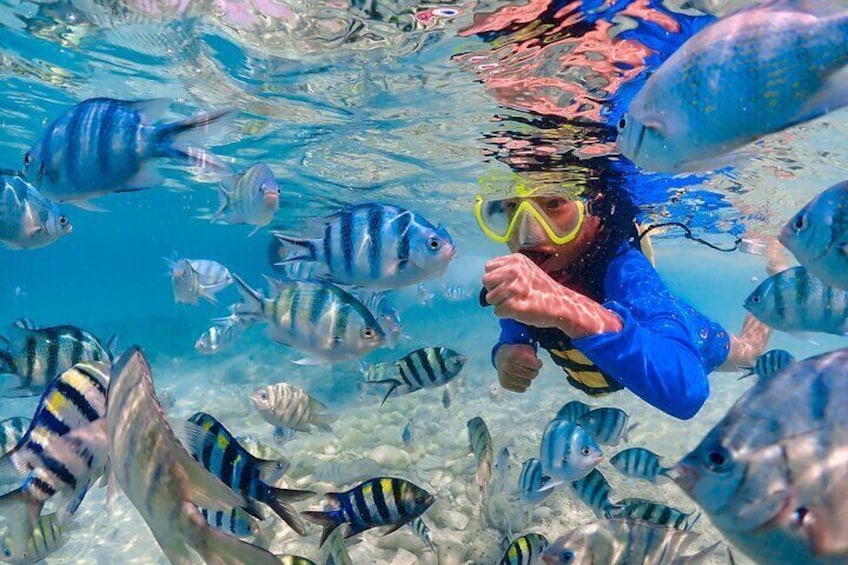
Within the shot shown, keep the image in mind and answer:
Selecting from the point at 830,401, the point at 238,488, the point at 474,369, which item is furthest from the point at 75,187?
the point at 474,369

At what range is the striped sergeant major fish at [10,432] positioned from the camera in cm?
484

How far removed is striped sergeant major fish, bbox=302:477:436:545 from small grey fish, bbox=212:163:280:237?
3079mm

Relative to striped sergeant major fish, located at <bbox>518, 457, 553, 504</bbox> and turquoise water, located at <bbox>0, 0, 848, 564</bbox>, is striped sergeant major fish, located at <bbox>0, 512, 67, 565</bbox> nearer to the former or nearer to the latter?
turquoise water, located at <bbox>0, 0, 848, 564</bbox>

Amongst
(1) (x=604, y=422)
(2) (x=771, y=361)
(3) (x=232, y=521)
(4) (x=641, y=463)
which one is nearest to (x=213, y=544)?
(3) (x=232, y=521)

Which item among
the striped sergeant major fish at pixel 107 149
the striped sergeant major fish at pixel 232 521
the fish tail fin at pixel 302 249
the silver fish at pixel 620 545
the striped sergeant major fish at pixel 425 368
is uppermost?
the striped sergeant major fish at pixel 107 149

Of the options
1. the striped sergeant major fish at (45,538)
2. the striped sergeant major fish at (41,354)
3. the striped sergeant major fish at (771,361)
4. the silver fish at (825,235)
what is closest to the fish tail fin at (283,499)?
the striped sergeant major fish at (41,354)

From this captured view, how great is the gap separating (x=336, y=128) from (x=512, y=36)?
725 cm

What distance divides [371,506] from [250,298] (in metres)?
1.91

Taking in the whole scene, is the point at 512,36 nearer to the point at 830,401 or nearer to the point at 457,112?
the point at 457,112

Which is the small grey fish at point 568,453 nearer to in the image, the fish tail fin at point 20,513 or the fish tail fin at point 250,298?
the fish tail fin at point 250,298

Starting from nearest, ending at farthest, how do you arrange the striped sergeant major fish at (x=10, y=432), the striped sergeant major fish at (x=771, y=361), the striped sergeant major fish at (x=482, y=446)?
the striped sergeant major fish at (x=10, y=432), the striped sergeant major fish at (x=771, y=361), the striped sergeant major fish at (x=482, y=446)

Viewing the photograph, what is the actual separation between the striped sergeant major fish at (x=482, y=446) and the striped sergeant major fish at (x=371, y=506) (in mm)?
2014

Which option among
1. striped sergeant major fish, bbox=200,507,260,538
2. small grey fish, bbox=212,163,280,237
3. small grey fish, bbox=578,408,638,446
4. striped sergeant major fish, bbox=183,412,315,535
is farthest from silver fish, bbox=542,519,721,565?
small grey fish, bbox=212,163,280,237

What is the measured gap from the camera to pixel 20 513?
2.45 meters
